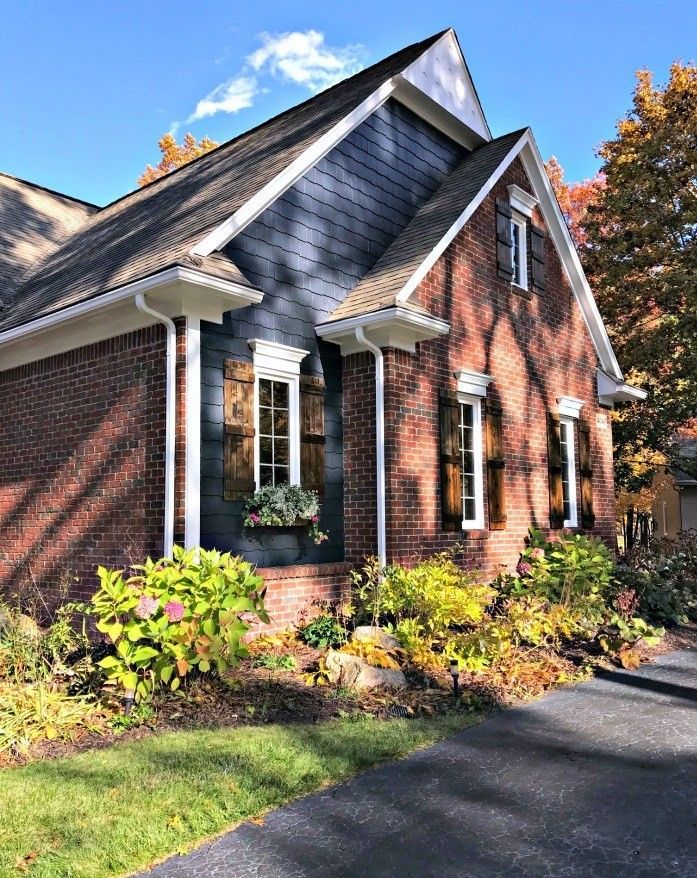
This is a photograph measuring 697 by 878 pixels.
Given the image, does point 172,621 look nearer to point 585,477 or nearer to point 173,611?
point 173,611

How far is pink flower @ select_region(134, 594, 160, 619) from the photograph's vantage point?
219 inches

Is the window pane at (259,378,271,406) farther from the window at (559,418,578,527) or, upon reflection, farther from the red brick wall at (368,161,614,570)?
the window at (559,418,578,527)

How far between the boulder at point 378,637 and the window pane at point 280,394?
2817 mm

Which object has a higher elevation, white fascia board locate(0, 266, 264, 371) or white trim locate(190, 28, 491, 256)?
white trim locate(190, 28, 491, 256)

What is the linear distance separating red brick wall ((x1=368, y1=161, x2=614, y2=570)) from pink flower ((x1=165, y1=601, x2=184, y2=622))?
12.1 ft

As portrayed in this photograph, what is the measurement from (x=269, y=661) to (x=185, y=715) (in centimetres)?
147

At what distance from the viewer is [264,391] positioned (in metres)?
8.76

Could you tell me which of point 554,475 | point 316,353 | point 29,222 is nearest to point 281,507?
point 316,353

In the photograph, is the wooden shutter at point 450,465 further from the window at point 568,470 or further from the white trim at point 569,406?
the window at point 568,470

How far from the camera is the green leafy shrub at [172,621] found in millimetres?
5512

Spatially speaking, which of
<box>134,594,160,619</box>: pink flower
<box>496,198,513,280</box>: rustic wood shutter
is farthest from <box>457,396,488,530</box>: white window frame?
<box>134,594,160,619</box>: pink flower

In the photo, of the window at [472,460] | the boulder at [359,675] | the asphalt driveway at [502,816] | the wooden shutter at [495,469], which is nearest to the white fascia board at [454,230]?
the window at [472,460]

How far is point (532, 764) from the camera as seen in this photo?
4.80 m

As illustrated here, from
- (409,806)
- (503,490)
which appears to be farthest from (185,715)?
(503,490)
